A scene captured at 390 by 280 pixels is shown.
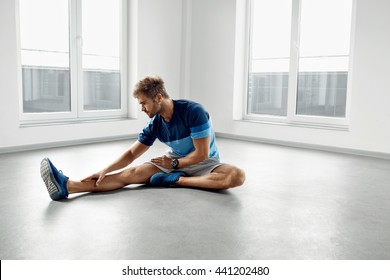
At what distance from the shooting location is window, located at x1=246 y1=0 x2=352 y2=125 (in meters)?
4.92

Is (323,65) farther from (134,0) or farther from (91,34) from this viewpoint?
(91,34)

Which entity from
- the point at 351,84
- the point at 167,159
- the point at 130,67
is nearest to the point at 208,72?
the point at 130,67

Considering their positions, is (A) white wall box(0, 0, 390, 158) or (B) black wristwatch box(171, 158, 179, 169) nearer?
(B) black wristwatch box(171, 158, 179, 169)

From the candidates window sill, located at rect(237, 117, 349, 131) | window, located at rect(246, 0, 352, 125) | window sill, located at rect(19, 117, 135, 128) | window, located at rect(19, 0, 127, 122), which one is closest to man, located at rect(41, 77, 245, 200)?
window sill, located at rect(19, 117, 135, 128)

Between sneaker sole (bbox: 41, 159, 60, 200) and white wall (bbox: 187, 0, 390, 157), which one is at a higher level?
white wall (bbox: 187, 0, 390, 157)

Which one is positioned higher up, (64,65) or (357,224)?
(64,65)

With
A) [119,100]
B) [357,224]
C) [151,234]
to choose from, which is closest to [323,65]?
[119,100]

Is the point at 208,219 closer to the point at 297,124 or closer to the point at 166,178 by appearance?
the point at 166,178

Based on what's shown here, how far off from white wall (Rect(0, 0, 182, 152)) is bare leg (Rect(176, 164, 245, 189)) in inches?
95.9

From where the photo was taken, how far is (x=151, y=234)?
6.72 feet

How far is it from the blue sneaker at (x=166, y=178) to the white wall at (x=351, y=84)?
2561 mm

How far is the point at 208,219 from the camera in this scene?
231 centimetres

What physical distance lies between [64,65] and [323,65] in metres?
3.23

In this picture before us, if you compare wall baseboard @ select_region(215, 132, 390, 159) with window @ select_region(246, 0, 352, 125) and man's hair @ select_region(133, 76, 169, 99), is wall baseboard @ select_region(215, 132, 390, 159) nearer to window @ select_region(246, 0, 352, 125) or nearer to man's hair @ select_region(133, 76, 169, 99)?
window @ select_region(246, 0, 352, 125)
